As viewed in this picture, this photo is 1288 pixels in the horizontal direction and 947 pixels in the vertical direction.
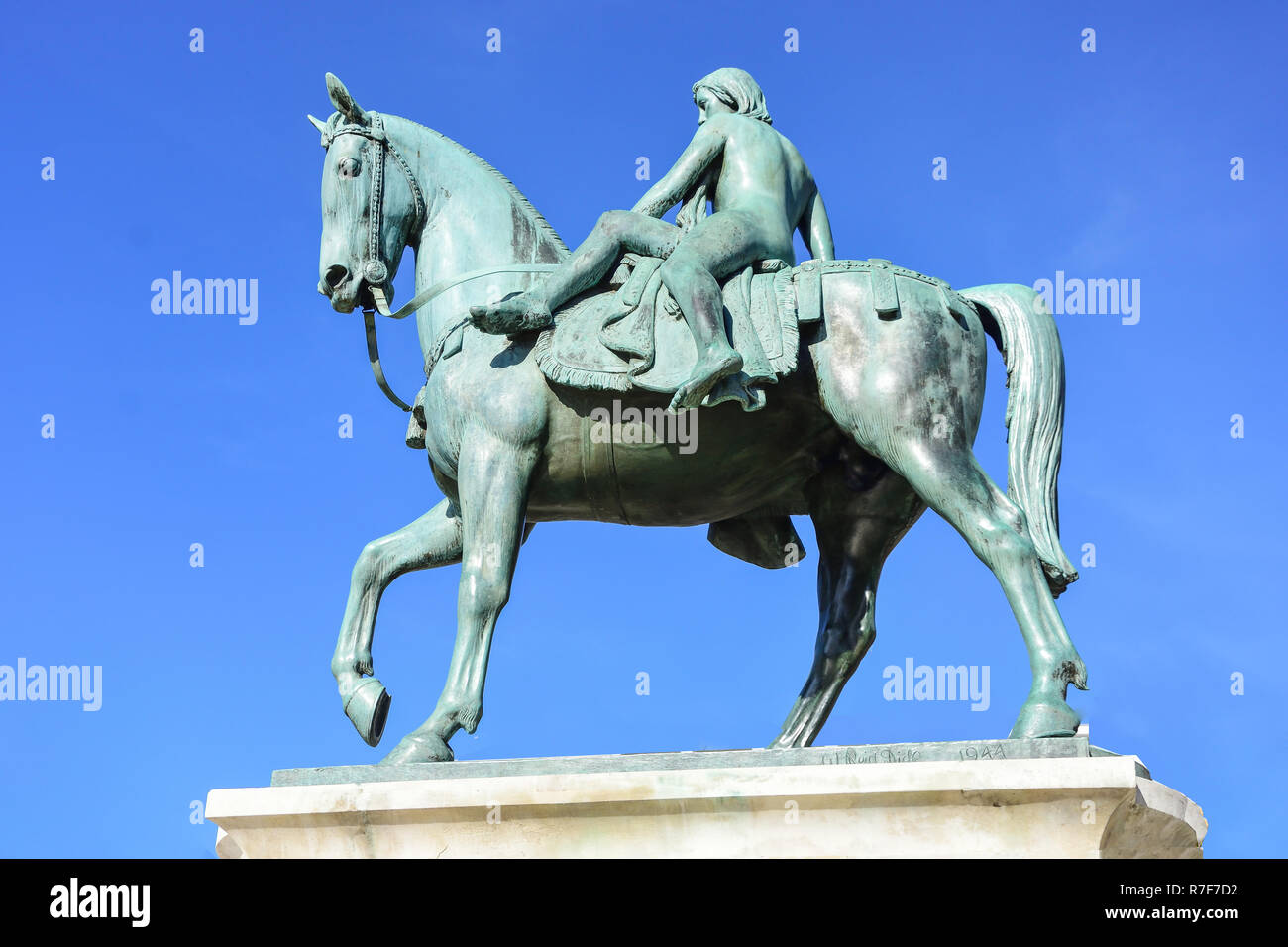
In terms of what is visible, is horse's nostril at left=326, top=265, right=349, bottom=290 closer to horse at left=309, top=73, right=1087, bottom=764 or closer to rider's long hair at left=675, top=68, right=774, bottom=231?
horse at left=309, top=73, right=1087, bottom=764

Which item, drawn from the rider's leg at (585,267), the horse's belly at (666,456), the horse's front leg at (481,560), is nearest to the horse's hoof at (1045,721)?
the horse's belly at (666,456)

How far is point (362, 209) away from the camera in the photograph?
1027cm

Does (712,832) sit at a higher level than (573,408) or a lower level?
lower

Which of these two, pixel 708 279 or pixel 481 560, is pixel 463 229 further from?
pixel 481 560

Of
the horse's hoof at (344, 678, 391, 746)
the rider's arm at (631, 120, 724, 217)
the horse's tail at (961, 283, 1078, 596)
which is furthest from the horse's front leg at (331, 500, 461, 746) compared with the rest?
the horse's tail at (961, 283, 1078, 596)

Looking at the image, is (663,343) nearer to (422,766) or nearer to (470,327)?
(470,327)

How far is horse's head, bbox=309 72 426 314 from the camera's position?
10250 millimetres

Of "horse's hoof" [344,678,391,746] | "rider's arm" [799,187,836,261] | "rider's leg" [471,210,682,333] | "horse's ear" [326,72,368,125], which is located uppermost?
"horse's ear" [326,72,368,125]

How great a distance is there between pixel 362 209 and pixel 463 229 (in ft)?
1.98

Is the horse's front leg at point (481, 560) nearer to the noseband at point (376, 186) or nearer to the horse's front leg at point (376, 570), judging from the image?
the horse's front leg at point (376, 570)

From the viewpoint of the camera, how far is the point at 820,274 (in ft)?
31.5

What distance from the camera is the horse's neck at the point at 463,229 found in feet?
33.2
